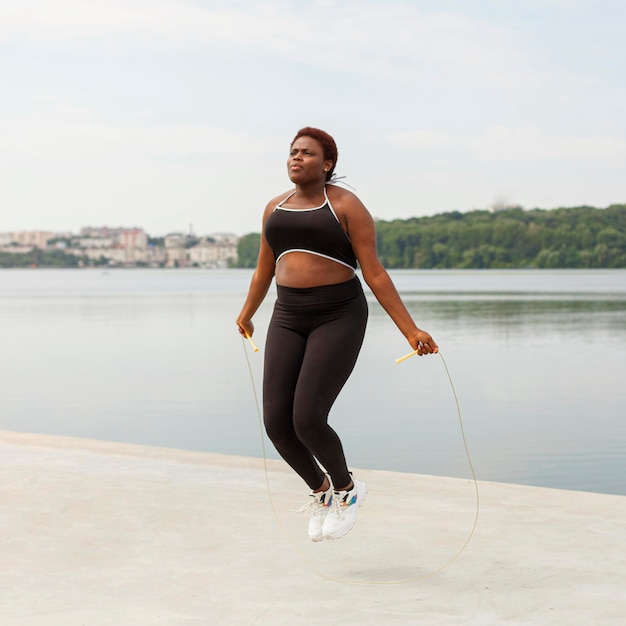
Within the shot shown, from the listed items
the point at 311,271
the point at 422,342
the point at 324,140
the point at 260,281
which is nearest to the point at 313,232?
the point at 311,271

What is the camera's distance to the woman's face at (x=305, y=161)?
4.77 m

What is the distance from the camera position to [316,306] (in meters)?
4.79

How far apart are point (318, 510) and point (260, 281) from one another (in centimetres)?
109

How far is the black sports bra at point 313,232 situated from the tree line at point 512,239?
13370cm

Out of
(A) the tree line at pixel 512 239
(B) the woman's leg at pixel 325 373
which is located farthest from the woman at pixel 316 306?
(A) the tree line at pixel 512 239

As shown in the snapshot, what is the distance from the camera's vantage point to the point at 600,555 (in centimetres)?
518

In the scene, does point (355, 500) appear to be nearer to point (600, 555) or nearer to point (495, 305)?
point (600, 555)

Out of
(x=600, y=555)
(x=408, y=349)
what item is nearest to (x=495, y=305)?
(x=408, y=349)

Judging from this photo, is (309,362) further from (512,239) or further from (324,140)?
(512,239)

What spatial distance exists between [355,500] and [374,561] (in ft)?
1.21

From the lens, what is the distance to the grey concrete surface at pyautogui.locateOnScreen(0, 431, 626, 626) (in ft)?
14.5

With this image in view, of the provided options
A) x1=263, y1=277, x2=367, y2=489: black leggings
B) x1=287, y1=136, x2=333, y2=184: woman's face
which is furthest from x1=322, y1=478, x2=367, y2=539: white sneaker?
x1=287, y1=136, x2=333, y2=184: woman's face

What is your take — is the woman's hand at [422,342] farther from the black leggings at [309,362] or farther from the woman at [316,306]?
the black leggings at [309,362]

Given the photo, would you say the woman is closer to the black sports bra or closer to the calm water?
the black sports bra
